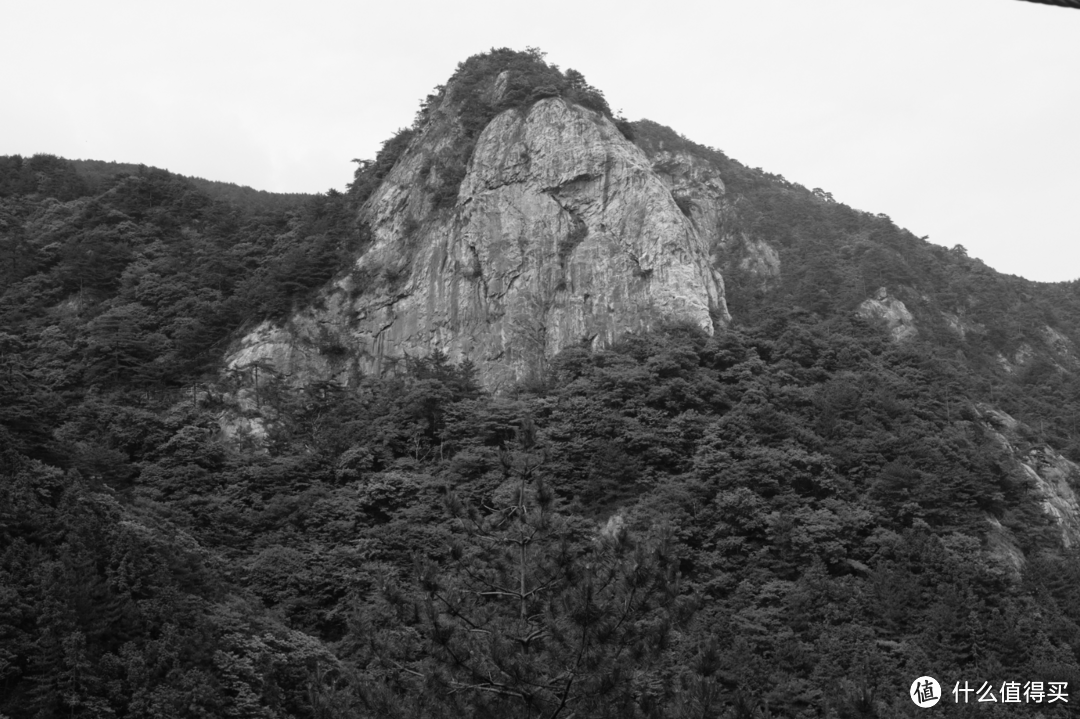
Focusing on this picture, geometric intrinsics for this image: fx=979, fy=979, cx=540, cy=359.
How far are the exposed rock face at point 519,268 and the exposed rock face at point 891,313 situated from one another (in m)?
8.76

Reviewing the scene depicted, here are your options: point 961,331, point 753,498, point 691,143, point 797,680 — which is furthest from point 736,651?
point 691,143

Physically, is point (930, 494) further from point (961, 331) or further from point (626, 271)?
point (961, 331)

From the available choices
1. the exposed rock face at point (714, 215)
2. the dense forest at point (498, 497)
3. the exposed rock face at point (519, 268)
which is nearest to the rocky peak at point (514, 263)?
the exposed rock face at point (519, 268)

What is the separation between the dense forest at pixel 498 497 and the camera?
10133 mm

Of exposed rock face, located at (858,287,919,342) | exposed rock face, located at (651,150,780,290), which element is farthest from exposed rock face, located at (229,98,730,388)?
exposed rock face, located at (858,287,919,342)

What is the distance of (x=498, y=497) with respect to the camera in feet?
38.5

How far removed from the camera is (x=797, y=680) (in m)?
19.8

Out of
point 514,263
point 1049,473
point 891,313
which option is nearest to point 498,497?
point 514,263

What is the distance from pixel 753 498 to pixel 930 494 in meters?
5.25

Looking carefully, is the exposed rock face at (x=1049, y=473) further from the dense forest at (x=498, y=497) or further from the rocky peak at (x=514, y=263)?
the rocky peak at (x=514, y=263)

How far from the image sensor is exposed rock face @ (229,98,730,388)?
125 feet

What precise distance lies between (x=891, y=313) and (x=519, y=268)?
1892 cm

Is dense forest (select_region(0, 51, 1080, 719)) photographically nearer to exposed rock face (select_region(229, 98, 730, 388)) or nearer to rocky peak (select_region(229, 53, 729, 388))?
rocky peak (select_region(229, 53, 729, 388))

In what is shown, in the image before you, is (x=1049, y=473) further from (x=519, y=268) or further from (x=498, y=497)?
(x=498, y=497)
